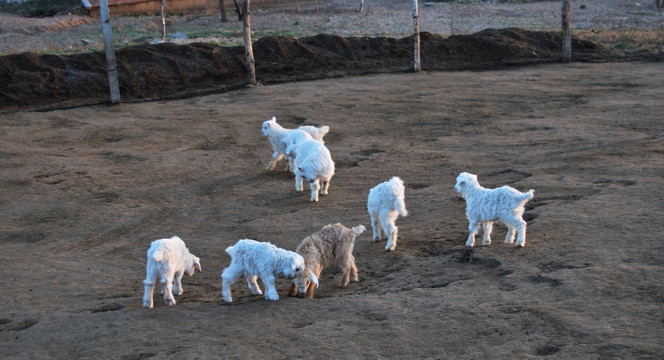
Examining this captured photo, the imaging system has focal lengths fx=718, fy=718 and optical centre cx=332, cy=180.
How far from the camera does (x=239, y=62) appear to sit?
24797mm

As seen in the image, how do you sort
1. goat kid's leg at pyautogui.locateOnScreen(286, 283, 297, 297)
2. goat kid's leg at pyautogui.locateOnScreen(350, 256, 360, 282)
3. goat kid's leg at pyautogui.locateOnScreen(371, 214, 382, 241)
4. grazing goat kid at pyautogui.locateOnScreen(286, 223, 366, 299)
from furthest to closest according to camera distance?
1. goat kid's leg at pyautogui.locateOnScreen(371, 214, 382, 241)
2. goat kid's leg at pyautogui.locateOnScreen(350, 256, 360, 282)
3. grazing goat kid at pyautogui.locateOnScreen(286, 223, 366, 299)
4. goat kid's leg at pyautogui.locateOnScreen(286, 283, 297, 297)

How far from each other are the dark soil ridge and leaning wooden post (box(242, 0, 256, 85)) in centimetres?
54

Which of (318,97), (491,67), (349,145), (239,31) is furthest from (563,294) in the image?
(239,31)

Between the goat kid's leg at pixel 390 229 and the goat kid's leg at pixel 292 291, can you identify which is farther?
the goat kid's leg at pixel 390 229

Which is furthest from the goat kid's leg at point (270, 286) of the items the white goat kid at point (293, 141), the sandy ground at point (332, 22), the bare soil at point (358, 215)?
the sandy ground at point (332, 22)

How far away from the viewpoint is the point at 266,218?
38.3ft

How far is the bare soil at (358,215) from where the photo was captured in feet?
23.4

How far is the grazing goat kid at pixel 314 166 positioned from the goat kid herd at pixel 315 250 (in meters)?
2.02

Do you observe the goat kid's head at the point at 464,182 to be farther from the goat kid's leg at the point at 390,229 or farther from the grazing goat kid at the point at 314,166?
the grazing goat kid at the point at 314,166

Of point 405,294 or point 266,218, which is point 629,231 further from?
point 266,218

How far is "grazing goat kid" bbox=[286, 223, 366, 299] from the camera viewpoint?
850 cm

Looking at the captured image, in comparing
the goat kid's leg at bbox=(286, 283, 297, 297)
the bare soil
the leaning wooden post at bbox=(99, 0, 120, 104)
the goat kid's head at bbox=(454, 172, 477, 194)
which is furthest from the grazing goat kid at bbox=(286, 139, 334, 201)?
the leaning wooden post at bbox=(99, 0, 120, 104)

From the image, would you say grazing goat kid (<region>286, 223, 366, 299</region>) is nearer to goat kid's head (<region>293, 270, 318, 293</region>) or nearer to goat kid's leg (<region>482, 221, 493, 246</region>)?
goat kid's head (<region>293, 270, 318, 293</region>)

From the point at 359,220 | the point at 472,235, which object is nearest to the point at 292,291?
the point at 472,235
